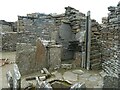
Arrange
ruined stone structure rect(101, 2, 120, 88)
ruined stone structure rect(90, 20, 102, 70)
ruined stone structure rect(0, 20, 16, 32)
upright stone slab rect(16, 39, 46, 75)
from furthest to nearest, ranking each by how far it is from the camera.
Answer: ruined stone structure rect(0, 20, 16, 32) < ruined stone structure rect(90, 20, 102, 70) < upright stone slab rect(16, 39, 46, 75) < ruined stone structure rect(101, 2, 120, 88)

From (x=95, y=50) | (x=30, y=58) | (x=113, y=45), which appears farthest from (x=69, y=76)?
(x=95, y=50)

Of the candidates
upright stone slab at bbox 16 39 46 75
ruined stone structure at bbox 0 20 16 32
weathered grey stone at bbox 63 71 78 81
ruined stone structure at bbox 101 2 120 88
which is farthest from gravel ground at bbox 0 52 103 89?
ruined stone structure at bbox 0 20 16 32

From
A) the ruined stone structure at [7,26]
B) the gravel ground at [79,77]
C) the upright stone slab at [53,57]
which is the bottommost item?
the gravel ground at [79,77]

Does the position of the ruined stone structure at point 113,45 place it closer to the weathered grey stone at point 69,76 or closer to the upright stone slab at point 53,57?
the weathered grey stone at point 69,76

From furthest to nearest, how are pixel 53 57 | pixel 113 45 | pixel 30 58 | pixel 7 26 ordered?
1. pixel 7 26
2. pixel 53 57
3. pixel 30 58
4. pixel 113 45

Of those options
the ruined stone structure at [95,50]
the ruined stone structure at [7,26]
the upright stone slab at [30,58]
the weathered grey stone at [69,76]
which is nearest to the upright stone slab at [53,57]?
the upright stone slab at [30,58]

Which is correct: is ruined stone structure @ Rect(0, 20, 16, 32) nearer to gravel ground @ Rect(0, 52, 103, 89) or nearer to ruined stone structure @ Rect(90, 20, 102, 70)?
gravel ground @ Rect(0, 52, 103, 89)

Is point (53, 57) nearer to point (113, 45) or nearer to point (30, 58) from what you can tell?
point (30, 58)

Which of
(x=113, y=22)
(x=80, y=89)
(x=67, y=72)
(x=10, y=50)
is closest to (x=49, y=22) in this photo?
(x=10, y=50)

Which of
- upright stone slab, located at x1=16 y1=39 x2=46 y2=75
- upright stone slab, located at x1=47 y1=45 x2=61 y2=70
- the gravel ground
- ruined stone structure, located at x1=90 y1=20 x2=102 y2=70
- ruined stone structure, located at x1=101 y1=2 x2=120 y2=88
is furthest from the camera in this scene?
ruined stone structure, located at x1=90 y1=20 x2=102 y2=70

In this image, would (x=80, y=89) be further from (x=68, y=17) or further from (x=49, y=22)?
(x=49, y=22)

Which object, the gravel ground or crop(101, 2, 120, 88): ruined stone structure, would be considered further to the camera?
the gravel ground

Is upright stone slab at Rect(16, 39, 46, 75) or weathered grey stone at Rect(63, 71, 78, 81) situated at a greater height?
upright stone slab at Rect(16, 39, 46, 75)

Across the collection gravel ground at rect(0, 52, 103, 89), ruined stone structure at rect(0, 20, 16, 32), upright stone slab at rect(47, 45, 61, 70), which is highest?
ruined stone structure at rect(0, 20, 16, 32)
